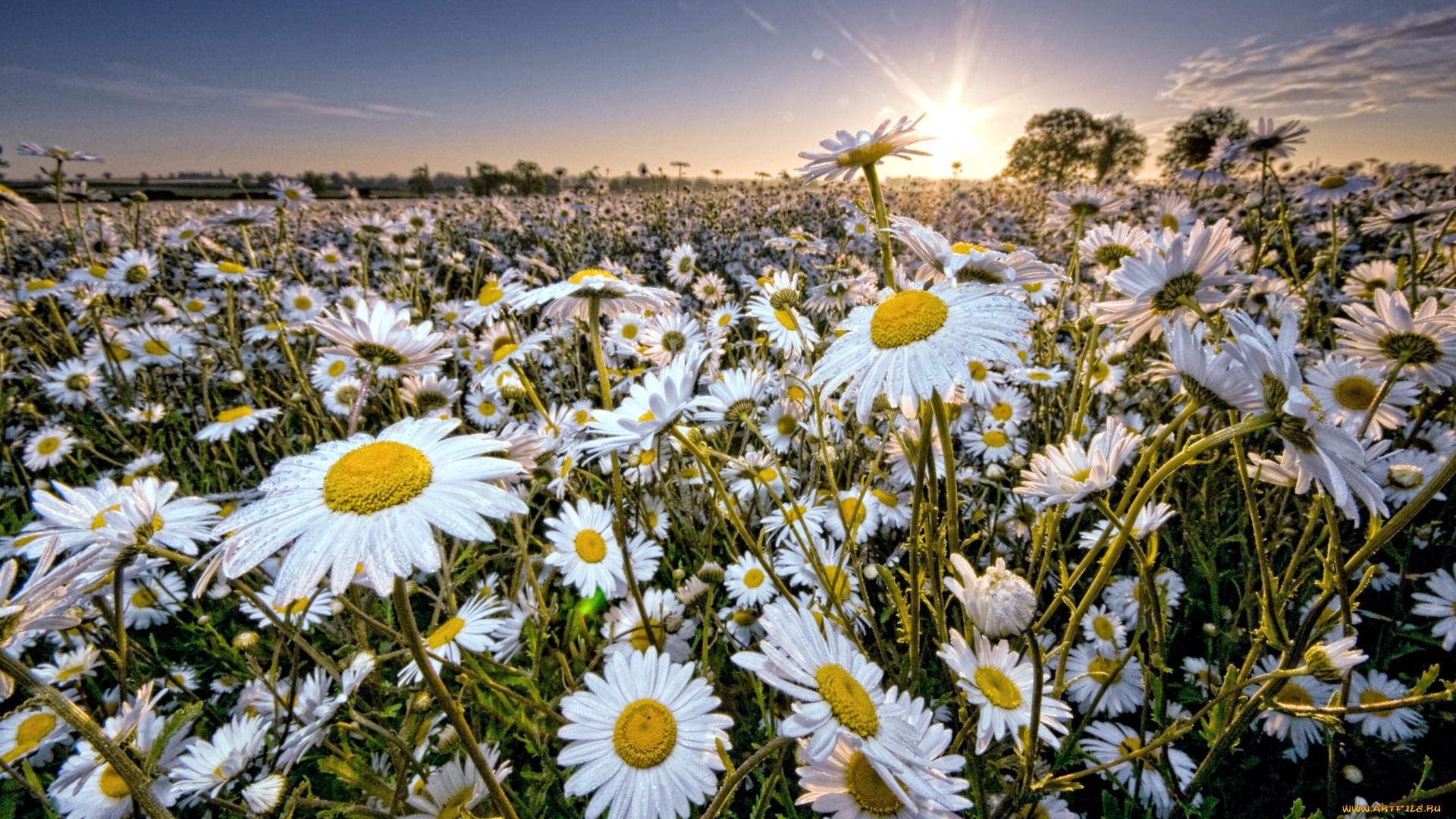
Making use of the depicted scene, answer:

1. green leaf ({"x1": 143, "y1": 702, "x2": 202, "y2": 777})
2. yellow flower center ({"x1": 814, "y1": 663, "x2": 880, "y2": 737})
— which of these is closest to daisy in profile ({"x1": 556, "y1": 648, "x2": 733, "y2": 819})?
yellow flower center ({"x1": 814, "y1": 663, "x2": 880, "y2": 737})

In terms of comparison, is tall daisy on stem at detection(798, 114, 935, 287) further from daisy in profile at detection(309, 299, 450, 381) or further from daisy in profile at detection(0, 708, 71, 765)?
daisy in profile at detection(0, 708, 71, 765)

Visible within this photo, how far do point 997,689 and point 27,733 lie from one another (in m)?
2.53

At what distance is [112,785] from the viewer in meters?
1.36

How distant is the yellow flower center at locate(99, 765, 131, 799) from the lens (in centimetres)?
135

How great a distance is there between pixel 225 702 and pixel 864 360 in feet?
8.57

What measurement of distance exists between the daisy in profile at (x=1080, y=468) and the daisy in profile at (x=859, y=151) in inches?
27.9

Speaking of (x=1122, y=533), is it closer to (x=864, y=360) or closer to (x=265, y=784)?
(x=864, y=360)

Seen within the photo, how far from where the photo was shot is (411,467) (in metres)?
0.87

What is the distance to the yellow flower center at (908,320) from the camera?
926mm

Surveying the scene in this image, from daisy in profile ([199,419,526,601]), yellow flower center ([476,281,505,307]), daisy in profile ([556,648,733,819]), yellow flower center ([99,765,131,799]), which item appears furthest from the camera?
yellow flower center ([476,281,505,307])

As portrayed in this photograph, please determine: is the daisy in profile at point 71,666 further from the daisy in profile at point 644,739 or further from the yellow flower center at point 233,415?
the daisy in profile at point 644,739

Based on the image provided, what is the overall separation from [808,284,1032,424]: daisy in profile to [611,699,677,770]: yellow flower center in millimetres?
643

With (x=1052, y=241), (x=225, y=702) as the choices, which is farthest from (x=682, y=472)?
(x=1052, y=241)

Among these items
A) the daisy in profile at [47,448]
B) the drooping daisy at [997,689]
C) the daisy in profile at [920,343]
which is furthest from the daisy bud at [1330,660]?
the daisy in profile at [47,448]
